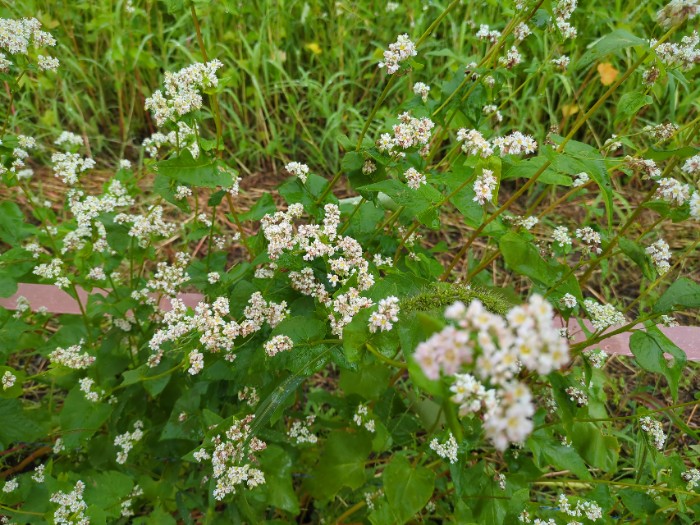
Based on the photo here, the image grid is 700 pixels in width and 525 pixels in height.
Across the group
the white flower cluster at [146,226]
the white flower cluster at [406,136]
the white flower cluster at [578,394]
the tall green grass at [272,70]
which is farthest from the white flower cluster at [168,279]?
the tall green grass at [272,70]

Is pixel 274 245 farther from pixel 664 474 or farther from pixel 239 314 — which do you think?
pixel 664 474

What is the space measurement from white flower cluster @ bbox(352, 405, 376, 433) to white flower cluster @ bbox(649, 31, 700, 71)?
155 cm

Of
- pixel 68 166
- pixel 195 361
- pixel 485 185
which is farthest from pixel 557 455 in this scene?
pixel 68 166

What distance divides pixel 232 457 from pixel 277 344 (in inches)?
17.3

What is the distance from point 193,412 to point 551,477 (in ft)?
5.58

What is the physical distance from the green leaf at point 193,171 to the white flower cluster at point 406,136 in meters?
0.51

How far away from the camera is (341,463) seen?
1970 mm

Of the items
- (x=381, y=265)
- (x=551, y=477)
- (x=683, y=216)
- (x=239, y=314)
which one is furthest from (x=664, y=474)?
(x=239, y=314)

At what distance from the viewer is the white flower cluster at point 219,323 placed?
1432 millimetres

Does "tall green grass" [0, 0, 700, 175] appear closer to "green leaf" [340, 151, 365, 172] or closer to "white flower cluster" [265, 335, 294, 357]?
"green leaf" [340, 151, 365, 172]

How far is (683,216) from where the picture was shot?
150 cm

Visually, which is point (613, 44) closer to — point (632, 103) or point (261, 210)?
point (632, 103)

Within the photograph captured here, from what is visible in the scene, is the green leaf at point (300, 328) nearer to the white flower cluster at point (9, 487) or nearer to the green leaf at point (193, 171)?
the green leaf at point (193, 171)

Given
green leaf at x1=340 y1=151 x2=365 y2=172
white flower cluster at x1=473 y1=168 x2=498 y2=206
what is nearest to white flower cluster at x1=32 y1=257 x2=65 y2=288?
green leaf at x1=340 y1=151 x2=365 y2=172
